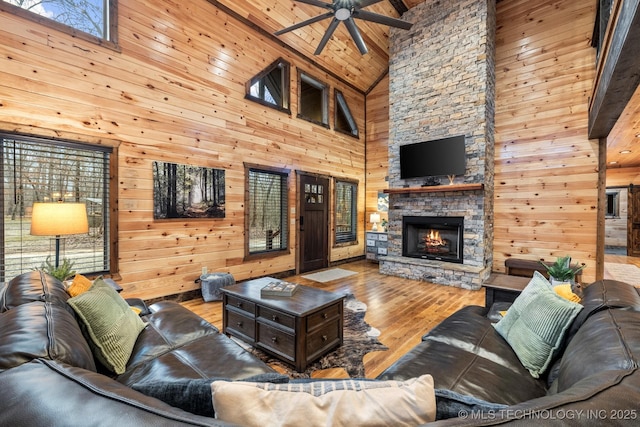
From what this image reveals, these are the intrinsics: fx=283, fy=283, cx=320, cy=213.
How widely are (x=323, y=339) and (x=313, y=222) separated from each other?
145 inches

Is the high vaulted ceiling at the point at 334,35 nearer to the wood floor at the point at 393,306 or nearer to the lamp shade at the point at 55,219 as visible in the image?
the lamp shade at the point at 55,219

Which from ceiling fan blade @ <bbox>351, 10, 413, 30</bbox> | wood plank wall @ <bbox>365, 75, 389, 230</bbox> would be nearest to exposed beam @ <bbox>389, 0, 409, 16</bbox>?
wood plank wall @ <bbox>365, 75, 389, 230</bbox>

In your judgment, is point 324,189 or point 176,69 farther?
point 324,189

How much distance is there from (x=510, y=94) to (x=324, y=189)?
3.86 m

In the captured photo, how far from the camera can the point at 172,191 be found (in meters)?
3.87

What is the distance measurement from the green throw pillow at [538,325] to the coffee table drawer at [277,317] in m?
1.47

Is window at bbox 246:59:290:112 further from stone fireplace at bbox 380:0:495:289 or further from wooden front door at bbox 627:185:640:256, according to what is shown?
wooden front door at bbox 627:185:640:256

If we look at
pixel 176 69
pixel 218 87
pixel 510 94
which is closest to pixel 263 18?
pixel 218 87

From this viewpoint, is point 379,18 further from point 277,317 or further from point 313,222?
point 313,222

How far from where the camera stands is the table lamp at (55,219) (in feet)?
7.51

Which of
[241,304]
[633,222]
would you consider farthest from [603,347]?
[633,222]

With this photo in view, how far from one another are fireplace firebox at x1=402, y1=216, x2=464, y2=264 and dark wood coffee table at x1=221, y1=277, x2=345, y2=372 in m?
3.32

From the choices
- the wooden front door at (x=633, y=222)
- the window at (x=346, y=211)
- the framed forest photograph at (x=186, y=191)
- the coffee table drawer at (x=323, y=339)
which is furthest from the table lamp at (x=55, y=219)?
the wooden front door at (x=633, y=222)

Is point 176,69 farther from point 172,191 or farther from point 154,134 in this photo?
point 172,191
